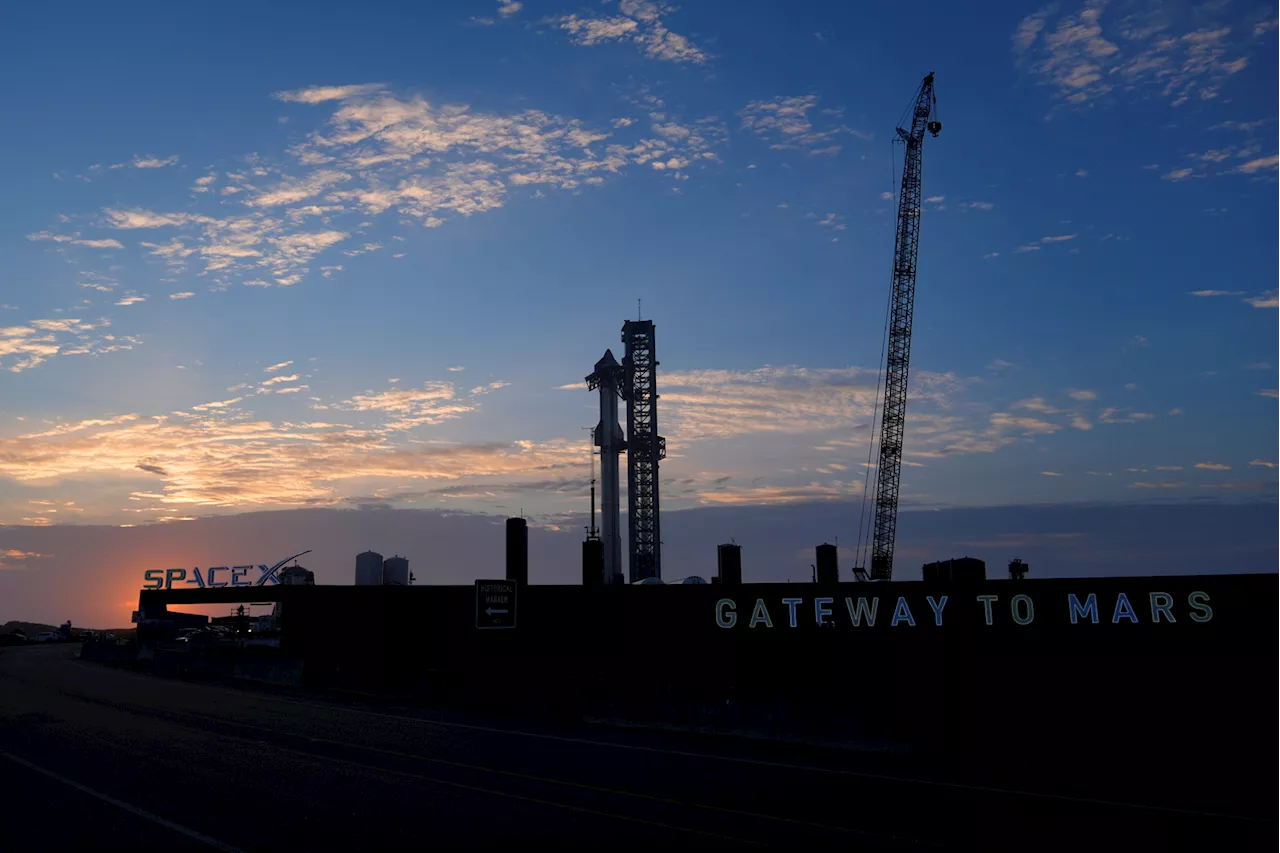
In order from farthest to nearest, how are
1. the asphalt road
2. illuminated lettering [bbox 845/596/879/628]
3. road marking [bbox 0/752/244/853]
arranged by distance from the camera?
illuminated lettering [bbox 845/596/879/628], the asphalt road, road marking [bbox 0/752/244/853]

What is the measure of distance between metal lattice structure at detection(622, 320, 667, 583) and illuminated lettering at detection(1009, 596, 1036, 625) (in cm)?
7808

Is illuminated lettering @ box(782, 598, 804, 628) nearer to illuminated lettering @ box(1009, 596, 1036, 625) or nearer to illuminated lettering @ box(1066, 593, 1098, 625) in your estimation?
illuminated lettering @ box(1009, 596, 1036, 625)

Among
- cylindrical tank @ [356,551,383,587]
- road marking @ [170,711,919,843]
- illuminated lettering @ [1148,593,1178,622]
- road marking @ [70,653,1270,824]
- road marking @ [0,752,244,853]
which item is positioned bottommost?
road marking @ [70,653,1270,824]

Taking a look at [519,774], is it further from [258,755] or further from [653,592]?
[653,592]

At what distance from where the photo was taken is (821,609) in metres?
33.9

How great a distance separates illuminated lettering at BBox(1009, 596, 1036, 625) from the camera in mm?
29141

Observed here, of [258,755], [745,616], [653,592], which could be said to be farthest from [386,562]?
[258,755]

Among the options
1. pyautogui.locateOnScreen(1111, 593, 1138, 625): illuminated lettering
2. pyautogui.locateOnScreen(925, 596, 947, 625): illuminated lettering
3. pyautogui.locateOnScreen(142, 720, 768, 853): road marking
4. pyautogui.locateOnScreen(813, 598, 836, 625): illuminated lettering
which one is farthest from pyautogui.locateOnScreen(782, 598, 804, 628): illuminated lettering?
pyautogui.locateOnScreen(142, 720, 768, 853): road marking

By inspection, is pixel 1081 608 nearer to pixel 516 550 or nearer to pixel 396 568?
pixel 516 550

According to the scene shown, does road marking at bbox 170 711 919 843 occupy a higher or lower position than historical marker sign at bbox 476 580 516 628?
lower

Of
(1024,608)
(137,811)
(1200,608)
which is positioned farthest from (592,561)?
(137,811)

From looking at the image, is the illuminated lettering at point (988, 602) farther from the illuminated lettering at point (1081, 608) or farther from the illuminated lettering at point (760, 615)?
the illuminated lettering at point (760, 615)

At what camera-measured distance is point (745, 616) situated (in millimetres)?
36562

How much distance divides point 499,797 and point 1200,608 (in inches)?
815
